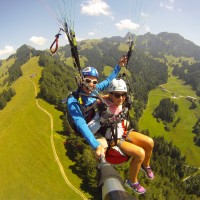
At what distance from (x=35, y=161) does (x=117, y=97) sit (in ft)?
248

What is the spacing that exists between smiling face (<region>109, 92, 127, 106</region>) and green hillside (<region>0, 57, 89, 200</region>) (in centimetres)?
6139

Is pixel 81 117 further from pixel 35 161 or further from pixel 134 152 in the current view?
pixel 35 161

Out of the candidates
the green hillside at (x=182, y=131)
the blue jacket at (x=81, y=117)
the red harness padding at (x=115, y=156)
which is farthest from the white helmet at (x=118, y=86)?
the green hillside at (x=182, y=131)

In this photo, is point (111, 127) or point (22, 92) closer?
point (111, 127)

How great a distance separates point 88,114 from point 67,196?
61.0 meters

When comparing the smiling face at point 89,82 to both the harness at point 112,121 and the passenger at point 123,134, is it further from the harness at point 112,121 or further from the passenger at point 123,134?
the harness at point 112,121

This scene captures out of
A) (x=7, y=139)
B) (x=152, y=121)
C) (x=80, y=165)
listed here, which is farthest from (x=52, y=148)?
(x=152, y=121)

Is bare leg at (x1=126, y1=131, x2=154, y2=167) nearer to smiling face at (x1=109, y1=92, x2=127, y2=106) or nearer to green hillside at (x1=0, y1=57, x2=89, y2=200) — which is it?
smiling face at (x1=109, y1=92, x2=127, y2=106)

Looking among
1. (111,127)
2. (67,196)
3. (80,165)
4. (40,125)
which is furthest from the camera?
(40,125)

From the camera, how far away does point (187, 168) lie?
134 metres

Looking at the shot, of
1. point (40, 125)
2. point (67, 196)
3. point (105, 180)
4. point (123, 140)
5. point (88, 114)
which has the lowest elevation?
point (67, 196)

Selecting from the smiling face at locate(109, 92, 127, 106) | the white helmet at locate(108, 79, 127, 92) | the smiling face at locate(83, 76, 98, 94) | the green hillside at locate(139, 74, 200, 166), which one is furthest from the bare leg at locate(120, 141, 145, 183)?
the green hillside at locate(139, 74, 200, 166)

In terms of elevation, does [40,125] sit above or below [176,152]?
above

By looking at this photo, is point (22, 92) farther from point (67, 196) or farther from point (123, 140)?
point (123, 140)
